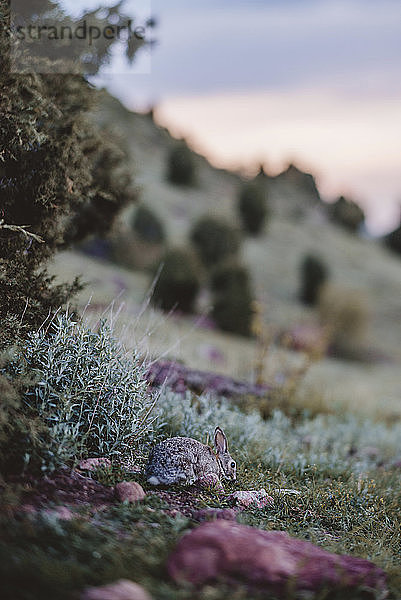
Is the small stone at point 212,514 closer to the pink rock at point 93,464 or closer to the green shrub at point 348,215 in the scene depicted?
the pink rock at point 93,464

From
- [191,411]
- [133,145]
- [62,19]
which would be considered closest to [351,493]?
[191,411]

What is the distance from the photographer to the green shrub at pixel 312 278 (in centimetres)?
2328

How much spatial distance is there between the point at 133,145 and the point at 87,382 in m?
33.1

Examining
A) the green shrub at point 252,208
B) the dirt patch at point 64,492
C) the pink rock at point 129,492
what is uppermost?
the green shrub at point 252,208

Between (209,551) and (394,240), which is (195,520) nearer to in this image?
(209,551)

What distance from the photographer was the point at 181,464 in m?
3.23

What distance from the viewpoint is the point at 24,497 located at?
2631 millimetres

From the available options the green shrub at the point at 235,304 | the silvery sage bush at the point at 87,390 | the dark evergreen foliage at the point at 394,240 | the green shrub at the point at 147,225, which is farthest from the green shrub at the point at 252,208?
the silvery sage bush at the point at 87,390

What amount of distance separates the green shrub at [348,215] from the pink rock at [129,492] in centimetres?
3525

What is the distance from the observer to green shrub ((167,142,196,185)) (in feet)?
102

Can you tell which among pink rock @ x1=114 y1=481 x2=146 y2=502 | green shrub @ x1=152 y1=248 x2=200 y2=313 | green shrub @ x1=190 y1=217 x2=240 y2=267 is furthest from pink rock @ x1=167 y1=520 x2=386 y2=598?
green shrub @ x1=190 y1=217 x2=240 y2=267

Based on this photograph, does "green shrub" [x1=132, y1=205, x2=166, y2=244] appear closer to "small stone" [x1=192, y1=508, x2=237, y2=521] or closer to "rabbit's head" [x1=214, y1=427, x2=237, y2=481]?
"rabbit's head" [x1=214, y1=427, x2=237, y2=481]

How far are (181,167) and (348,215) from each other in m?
11.9

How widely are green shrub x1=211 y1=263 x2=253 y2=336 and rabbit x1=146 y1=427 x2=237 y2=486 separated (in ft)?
39.6
